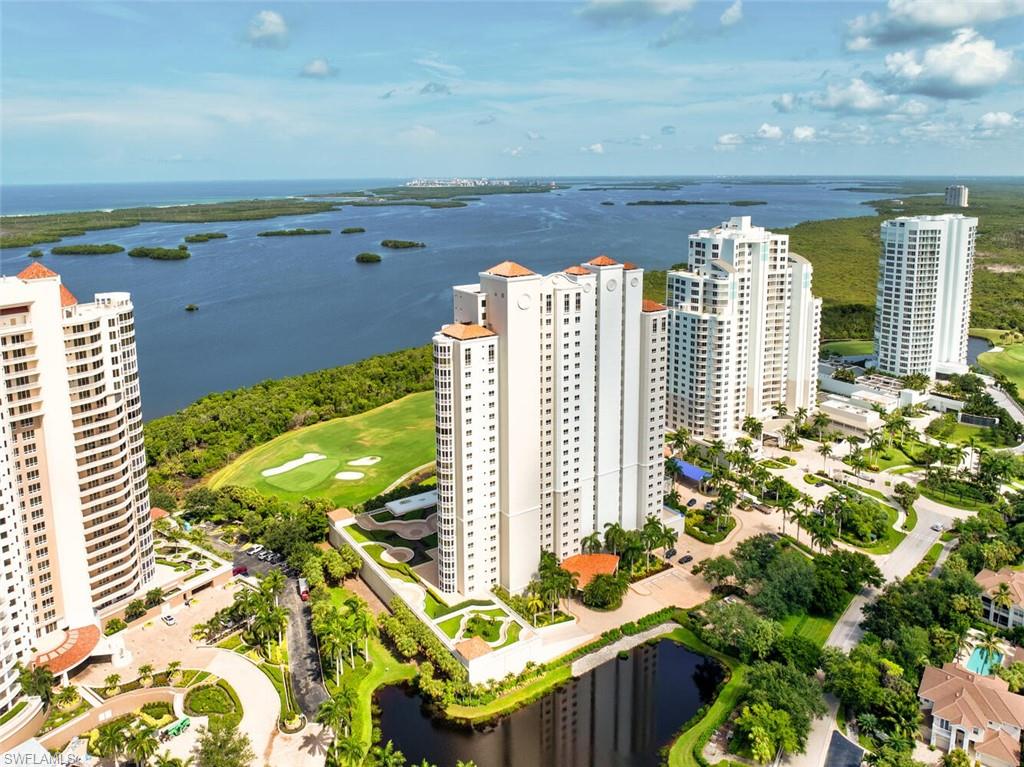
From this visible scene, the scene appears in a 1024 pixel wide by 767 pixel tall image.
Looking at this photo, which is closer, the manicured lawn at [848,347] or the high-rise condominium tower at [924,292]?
the high-rise condominium tower at [924,292]

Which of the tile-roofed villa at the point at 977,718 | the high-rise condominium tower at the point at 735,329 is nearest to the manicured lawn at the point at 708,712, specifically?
the tile-roofed villa at the point at 977,718

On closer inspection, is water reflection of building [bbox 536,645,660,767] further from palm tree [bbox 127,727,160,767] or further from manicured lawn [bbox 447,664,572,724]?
palm tree [bbox 127,727,160,767]

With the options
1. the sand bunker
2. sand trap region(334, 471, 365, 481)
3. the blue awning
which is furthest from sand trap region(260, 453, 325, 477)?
the blue awning

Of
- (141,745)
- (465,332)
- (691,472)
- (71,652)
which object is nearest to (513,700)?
(141,745)

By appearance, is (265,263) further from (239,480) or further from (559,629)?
(559,629)

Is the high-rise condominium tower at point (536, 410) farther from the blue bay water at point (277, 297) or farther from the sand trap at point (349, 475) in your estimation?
the blue bay water at point (277, 297)

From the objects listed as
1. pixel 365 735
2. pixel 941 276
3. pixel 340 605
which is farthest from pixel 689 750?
pixel 941 276

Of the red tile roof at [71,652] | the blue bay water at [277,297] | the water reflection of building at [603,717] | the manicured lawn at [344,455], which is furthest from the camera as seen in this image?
the blue bay water at [277,297]
